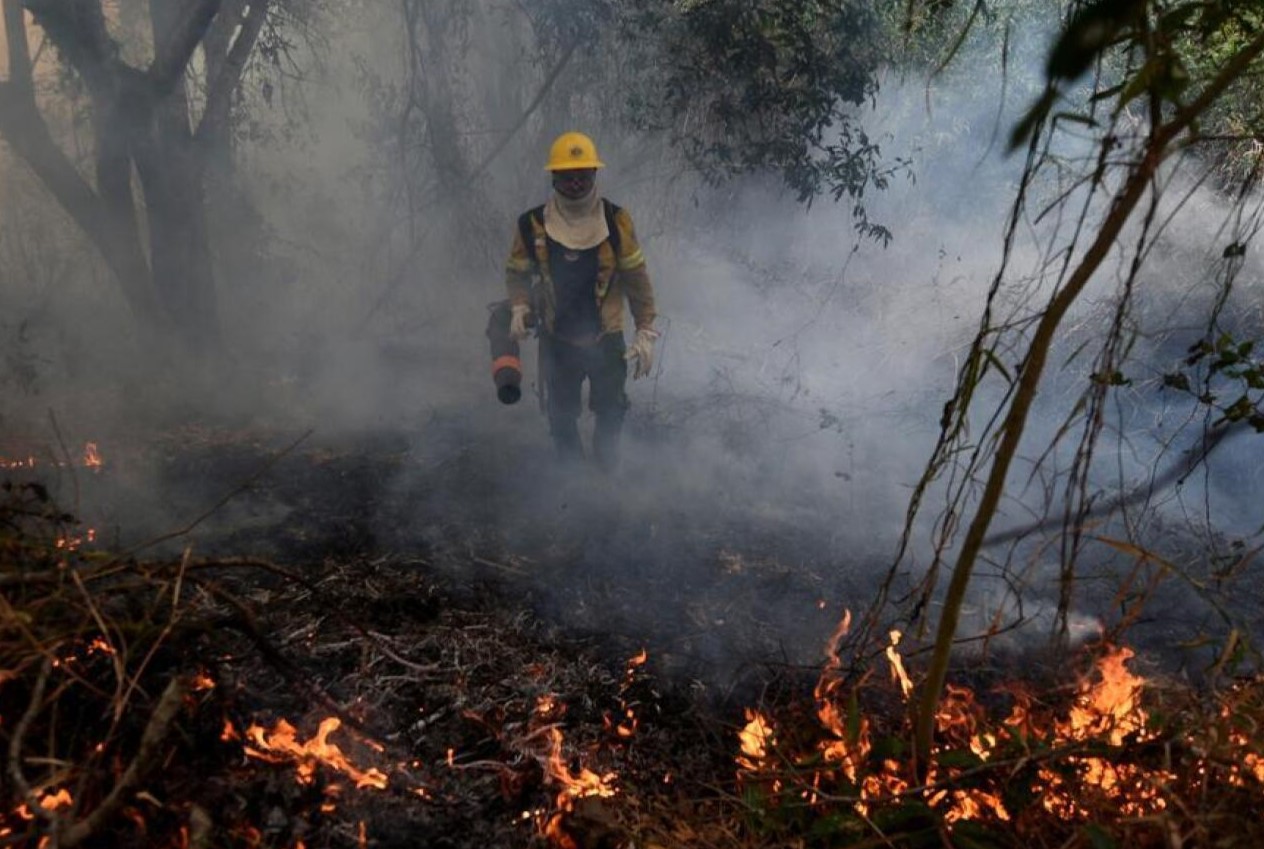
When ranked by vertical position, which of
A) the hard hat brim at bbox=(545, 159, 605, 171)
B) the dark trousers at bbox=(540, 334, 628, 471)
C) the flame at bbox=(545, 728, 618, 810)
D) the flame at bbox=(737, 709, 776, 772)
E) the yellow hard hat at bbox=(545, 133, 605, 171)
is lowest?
the flame at bbox=(545, 728, 618, 810)

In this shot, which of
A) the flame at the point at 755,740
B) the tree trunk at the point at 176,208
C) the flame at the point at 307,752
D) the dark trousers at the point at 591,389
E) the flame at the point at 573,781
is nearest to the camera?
the flame at the point at 307,752

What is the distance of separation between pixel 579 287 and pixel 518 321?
0.50 m

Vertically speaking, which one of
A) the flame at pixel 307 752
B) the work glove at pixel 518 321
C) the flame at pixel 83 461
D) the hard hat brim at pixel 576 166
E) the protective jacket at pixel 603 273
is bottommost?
the flame at pixel 307 752

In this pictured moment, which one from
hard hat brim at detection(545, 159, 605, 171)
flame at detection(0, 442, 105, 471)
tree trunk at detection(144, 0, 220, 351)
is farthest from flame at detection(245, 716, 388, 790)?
tree trunk at detection(144, 0, 220, 351)

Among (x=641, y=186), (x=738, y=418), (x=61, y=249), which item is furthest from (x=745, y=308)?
(x=61, y=249)

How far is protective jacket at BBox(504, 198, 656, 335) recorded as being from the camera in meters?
5.15

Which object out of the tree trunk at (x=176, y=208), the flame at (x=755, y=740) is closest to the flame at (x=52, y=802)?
the flame at (x=755, y=740)

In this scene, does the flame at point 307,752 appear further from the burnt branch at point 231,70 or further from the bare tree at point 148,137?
the burnt branch at point 231,70

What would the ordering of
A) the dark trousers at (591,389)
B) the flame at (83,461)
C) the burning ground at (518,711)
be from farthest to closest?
the dark trousers at (591,389) → the flame at (83,461) → the burning ground at (518,711)

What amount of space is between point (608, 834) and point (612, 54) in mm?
8026

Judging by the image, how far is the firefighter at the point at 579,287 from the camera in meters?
5.03

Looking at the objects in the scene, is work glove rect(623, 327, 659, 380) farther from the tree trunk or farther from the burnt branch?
the burnt branch

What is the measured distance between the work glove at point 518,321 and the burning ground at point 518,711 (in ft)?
4.07

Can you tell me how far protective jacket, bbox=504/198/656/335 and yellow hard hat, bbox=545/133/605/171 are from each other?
13.2 inches
